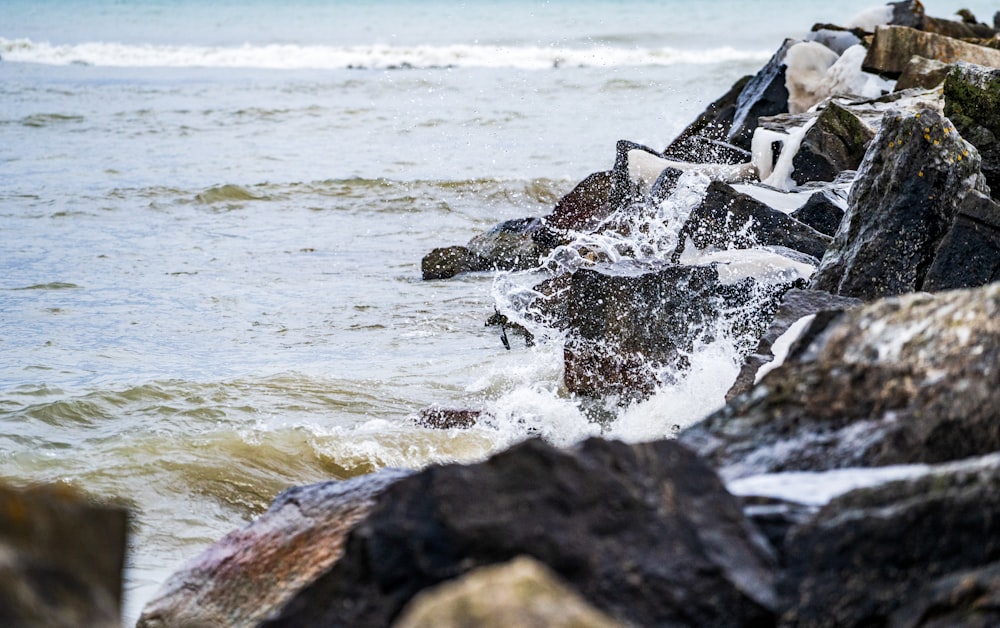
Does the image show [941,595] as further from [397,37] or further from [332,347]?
[397,37]

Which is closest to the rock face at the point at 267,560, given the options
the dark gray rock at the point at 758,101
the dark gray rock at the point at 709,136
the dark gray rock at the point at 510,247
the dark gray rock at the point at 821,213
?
the dark gray rock at the point at 821,213

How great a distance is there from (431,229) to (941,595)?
9338 millimetres

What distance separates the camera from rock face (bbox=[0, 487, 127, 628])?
5.01 feet

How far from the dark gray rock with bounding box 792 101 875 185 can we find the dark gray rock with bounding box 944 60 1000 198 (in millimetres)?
1275

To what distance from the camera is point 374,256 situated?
973cm

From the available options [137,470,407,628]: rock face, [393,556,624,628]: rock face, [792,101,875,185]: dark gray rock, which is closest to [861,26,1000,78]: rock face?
[792,101,875,185]: dark gray rock

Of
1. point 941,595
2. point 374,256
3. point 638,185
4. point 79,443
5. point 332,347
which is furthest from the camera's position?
point 374,256

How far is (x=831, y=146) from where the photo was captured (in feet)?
24.2

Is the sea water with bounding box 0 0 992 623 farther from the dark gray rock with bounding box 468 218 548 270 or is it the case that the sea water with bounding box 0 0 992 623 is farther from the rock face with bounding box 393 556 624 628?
the rock face with bounding box 393 556 624 628

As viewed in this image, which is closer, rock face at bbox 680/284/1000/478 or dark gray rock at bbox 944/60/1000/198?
rock face at bbox 680/284/1000/478

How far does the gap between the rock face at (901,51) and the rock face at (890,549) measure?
9.32m

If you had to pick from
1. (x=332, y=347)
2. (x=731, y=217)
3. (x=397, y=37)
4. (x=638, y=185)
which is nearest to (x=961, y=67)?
(x=731, y=217)

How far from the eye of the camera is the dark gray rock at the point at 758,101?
958 cm

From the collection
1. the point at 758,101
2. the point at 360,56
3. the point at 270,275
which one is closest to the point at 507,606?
the point at 270,275
